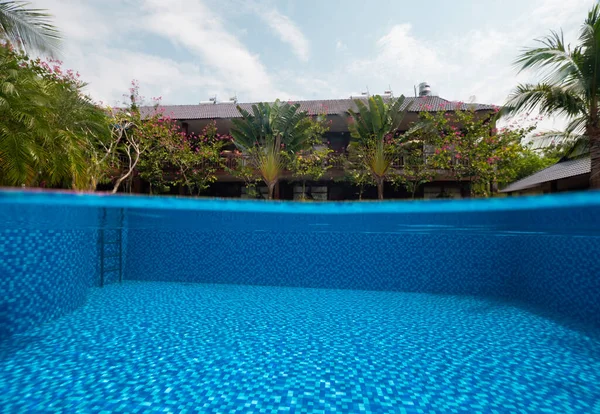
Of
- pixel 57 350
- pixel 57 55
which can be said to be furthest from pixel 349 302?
pixel 57 55

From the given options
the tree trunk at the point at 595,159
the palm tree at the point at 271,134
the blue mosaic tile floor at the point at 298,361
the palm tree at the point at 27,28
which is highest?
the palm tree at the point at 27,28

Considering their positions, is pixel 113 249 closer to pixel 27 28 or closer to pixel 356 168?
pixel 27 28

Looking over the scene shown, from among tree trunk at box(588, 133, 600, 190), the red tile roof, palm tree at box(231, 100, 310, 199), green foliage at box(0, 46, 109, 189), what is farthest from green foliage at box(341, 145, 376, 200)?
green foliage at box(0, 46, 109, 189)

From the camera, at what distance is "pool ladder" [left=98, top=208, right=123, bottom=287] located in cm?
915

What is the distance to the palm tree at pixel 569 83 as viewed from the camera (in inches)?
342

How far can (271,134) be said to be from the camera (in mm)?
13188

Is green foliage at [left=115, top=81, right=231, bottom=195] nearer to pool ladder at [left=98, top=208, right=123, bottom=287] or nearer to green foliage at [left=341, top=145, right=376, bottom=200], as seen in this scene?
pool ladder at [left=98, top=208, right=123, bottom=287]

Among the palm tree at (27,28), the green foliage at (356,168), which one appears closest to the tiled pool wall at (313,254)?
the green foliage at (356,168)

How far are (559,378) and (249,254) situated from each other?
809 centimetres

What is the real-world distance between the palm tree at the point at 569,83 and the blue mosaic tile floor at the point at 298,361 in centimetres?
624

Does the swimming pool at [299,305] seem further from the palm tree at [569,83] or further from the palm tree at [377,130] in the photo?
the palm tree at [569,83]

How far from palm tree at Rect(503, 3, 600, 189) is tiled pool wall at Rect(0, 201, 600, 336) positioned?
3163mm

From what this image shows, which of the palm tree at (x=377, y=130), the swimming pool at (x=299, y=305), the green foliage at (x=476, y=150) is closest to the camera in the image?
the swimming pool at (x=299, y=305)

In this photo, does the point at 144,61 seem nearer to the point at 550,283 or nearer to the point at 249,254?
the point at 249,254
